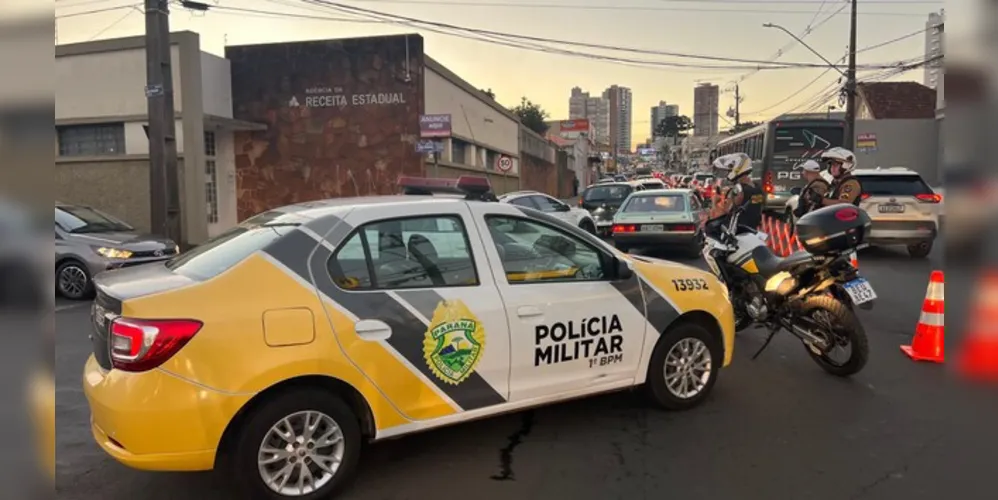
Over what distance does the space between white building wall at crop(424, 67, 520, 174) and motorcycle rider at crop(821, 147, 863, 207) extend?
47.5 feet

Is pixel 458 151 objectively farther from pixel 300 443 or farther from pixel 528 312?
pixel 300 443

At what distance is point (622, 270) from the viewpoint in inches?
181

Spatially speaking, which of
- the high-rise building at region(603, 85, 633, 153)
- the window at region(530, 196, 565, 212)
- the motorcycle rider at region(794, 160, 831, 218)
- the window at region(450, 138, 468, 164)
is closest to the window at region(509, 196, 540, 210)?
the window at region(530, 196, 565, 212)

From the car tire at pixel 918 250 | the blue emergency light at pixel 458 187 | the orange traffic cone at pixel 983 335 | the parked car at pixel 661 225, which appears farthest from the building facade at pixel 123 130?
the orange traffic cone at pixel 983 335

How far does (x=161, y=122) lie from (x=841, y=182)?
39.9ft

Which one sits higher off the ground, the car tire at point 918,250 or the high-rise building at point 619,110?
the high-rise building at point 619,110

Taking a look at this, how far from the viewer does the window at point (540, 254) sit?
13.9ft

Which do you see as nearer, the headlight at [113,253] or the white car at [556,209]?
the headlight at [113,253]

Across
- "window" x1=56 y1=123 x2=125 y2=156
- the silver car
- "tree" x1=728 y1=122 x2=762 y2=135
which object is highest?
"tree" x1=728 y1=122 x2=762 y2=135

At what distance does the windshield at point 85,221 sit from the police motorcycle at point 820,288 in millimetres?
9426

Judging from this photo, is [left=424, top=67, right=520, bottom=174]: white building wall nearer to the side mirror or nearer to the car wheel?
the car wheel

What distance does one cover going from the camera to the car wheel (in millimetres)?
9869

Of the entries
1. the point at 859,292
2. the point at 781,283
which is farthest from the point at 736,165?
the point at 859,292

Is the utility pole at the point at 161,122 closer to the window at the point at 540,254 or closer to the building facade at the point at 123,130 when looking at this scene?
the building facade at the point at 123,130
